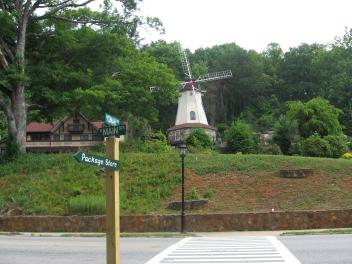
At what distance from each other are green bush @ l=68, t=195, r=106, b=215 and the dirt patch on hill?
3.25m

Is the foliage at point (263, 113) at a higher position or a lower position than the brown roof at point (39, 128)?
higher

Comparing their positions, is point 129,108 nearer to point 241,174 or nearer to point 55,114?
point 55,114

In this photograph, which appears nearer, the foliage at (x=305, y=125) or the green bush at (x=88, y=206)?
the green bush at (x=88, y=206)

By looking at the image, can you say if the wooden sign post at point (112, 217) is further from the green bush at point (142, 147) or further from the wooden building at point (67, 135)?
the wooden building at point (67, 135)

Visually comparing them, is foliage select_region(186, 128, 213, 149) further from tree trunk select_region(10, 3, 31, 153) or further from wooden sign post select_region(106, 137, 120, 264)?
wooden sign post select_region(106, 137, 120, 264)

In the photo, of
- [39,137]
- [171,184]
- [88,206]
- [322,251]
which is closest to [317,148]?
[171,184]

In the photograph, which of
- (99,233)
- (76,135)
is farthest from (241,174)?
(76,135)

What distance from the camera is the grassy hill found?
97.8 feet

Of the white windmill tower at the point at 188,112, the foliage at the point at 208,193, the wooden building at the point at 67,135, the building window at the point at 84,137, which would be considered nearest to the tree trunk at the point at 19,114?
the foliage at the point at 208,193

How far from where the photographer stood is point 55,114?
44.0 metres

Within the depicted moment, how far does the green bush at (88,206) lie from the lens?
2877cm

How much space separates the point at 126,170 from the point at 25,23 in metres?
14.1

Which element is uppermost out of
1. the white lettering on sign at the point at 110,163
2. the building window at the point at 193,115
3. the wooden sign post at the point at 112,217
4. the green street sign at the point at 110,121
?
the building window at the point at 193,115

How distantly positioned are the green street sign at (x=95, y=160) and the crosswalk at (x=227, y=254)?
660 centimetres
